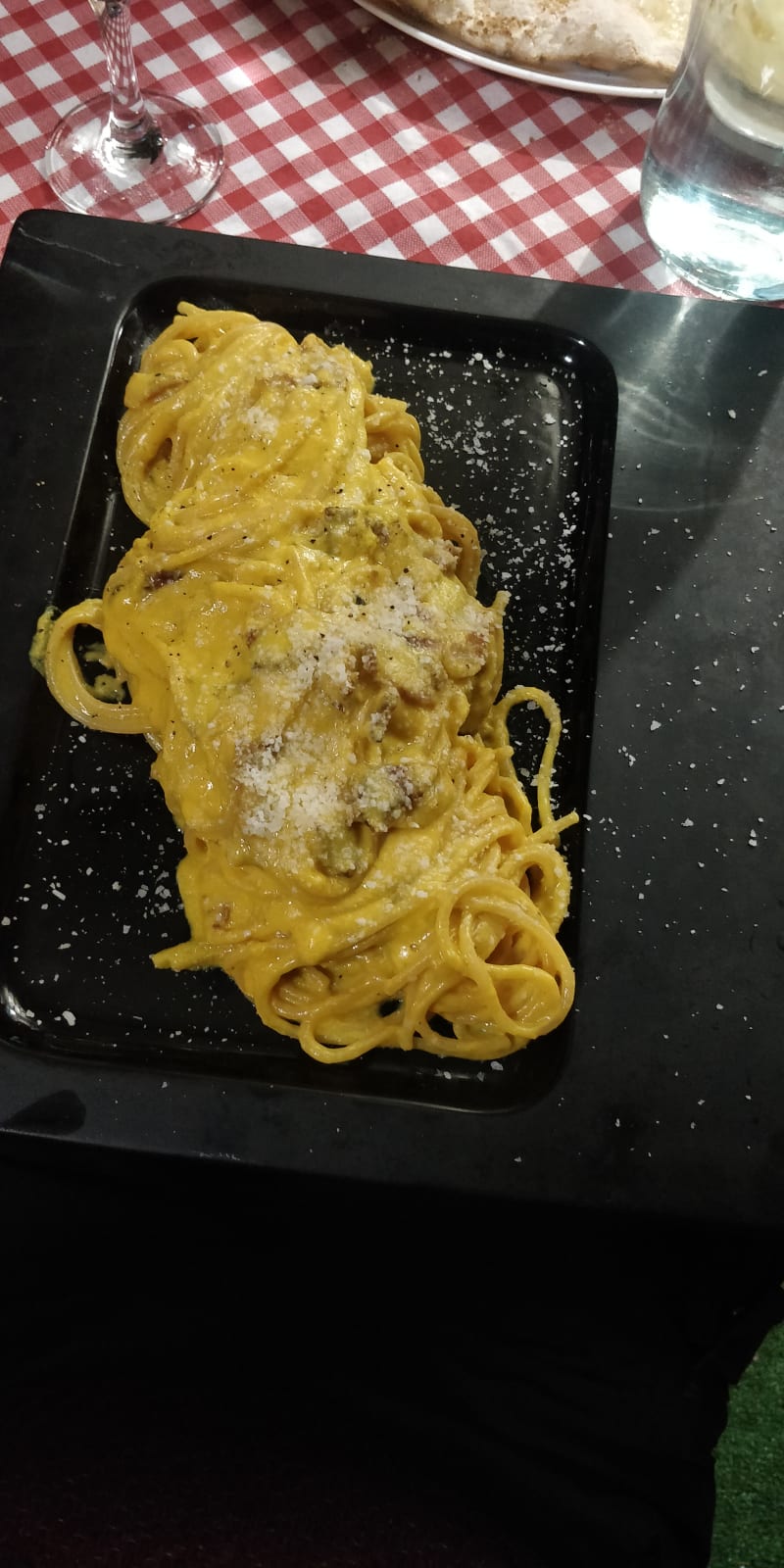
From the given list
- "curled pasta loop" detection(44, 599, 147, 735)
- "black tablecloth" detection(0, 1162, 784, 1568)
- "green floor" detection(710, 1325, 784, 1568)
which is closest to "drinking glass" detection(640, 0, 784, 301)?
"curled pasta loop" detection(44, 599, 147, 735)

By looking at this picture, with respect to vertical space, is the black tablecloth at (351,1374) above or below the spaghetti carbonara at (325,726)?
below

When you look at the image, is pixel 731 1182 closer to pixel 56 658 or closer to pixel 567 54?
pixel 56 658

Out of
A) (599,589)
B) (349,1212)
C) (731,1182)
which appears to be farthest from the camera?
(599,589)

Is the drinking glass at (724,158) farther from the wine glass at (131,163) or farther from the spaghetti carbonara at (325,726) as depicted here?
the wine glass at (131,163)

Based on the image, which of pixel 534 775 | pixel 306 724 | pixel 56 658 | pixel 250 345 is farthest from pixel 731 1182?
pixel 250 345

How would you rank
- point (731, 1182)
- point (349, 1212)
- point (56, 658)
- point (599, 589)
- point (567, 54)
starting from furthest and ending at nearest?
point (567, 54), point (599, 589), point (56, 658), point (349, 1212), point (731, 1182)

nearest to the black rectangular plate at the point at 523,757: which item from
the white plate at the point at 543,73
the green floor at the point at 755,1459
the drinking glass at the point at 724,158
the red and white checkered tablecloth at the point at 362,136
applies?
the drinking glass at the point at 724,158

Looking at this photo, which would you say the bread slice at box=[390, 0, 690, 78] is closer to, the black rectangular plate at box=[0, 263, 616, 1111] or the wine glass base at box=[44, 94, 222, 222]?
the wine glass base at box=[44, 94, 222, 222]
